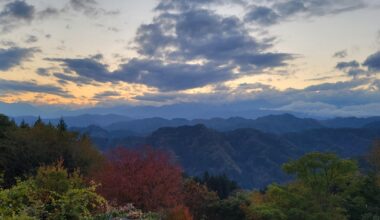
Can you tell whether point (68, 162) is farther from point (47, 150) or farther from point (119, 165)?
point (119, 165)

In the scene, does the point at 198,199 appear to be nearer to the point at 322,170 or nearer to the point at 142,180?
Result: the point at 142,180

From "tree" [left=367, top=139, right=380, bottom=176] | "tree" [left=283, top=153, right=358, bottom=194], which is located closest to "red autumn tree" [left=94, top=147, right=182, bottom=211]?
"tree" [left=283, top=153, right=358, bottom=194]

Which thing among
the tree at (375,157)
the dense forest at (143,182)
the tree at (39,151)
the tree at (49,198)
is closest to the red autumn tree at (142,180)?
the dense forest at (143,182)

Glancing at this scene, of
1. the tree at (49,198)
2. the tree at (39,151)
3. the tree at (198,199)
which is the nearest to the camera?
the tree at (49,198)

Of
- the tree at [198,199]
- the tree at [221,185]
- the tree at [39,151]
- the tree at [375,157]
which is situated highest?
the tree at [39,151]

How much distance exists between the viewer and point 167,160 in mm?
35406

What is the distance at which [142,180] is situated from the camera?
32531 millimetres

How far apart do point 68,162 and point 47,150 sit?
2585mm

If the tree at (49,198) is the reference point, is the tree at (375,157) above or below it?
below

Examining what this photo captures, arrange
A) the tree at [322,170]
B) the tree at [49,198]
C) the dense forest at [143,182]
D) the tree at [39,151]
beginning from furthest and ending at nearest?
the tree at [39,151] < the tree at [322,170] < the dense forest at [143,182] < the tree at [49,198]

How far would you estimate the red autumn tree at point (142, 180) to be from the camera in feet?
105

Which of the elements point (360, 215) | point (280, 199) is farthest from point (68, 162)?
point (360, 215)

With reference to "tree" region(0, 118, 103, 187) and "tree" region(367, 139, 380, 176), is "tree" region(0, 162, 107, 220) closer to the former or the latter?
"tree" region(0, 118, 103, 187)

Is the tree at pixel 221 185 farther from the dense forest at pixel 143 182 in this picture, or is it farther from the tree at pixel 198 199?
the dense forest at pixel 143 182
